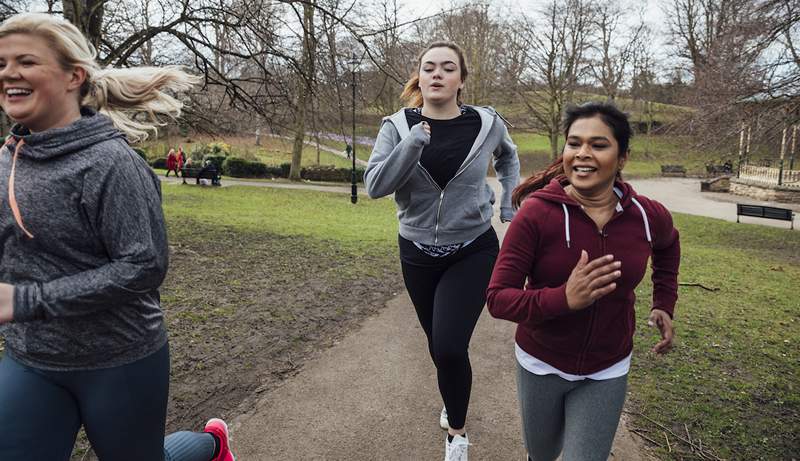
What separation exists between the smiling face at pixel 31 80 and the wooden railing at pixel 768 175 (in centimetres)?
2952

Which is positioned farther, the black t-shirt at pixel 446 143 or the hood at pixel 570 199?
the black t-shirt at pixel 446 143

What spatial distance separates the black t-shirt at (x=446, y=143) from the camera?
3.01 metres

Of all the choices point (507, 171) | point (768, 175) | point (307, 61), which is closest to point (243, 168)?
point (307, 61)

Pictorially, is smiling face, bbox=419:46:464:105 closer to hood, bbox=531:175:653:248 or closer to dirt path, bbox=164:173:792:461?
hood, bbox=531:175:653:248

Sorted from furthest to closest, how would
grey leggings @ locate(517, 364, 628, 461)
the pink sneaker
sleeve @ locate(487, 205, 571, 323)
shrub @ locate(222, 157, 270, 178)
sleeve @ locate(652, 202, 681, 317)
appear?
shrub @ locate(222, 157, 270, 178)
the pink sneaker
sleeve @ locate(652, 202, 681, 317)
grey leggings @ locate(517, 364, 628, 461)
sleeve @ locate(487, 205, 571, 323)

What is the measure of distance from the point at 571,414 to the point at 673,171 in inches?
1657

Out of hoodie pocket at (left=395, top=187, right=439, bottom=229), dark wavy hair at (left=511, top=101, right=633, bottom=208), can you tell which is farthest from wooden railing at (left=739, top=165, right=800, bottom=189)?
dark wavy hair at (left=511, top=101, right=633, bottom=208)

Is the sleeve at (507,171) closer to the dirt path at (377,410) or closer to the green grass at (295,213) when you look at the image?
the dirt path at (377,410)

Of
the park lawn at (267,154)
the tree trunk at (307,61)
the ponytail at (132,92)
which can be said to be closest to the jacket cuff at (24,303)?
the ponytail at (132,92)

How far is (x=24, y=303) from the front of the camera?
163 cm

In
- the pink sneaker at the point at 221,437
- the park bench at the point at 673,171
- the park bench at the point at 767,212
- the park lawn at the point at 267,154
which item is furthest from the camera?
the park bench at the point at 673,171

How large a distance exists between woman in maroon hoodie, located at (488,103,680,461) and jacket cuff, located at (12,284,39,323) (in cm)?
152

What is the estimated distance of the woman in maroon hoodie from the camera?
2.08 m

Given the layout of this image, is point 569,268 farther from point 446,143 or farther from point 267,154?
point 267,154
